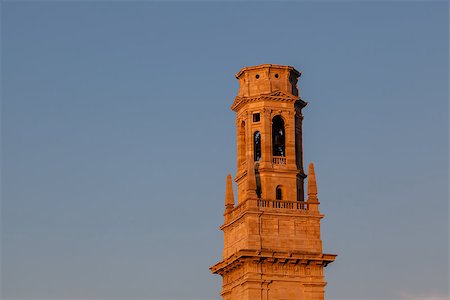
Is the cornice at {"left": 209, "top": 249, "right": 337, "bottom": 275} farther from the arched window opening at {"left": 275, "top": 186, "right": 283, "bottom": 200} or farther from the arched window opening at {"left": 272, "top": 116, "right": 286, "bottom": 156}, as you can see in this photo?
the arched window opening at {"left": 272, "top": 116, "right": 286, "bottom": 156}

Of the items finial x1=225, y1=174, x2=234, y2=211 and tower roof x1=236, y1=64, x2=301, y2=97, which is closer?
tower roof x1=236, y1=64, x2=301, y2=97

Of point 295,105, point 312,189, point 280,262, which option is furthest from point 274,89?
point 280,262

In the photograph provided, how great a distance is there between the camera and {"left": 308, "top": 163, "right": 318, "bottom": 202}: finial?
9094 cm

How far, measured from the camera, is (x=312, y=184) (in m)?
91.2

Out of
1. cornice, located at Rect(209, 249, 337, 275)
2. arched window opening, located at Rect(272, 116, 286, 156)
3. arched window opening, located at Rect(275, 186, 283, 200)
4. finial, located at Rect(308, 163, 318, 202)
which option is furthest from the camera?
arched window opening, located at Rect(272, 116, 286, 156)

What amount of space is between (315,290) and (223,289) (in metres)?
8.17

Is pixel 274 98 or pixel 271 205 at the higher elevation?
pixel 274 98

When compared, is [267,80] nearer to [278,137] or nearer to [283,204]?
[278,137]

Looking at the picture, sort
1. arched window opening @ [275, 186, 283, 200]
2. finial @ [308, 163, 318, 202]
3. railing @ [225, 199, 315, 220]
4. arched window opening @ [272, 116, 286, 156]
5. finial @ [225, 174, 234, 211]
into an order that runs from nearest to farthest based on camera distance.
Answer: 1. railing @ [225, 199, 315, 220]
2. finial @ [308, 163, 318, 202]
3. arched window opening @ [275, 186, 283, 200]
4. finial @ [225, 174, 234, 211]
5. arched window opening @ [272, 116, 286, 156]

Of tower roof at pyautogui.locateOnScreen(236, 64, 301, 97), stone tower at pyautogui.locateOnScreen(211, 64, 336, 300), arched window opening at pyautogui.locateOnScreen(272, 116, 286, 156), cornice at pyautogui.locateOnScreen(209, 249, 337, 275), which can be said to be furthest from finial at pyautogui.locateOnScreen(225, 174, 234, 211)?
tower roof at pyautogui.locateOnScreen(236, 64, 301, 97)

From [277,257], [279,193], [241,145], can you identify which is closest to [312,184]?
[279,193]

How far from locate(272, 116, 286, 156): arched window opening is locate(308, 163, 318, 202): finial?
309 cm

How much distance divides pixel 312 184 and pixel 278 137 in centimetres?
531

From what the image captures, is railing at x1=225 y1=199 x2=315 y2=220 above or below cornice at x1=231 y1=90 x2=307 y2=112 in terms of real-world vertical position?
below
